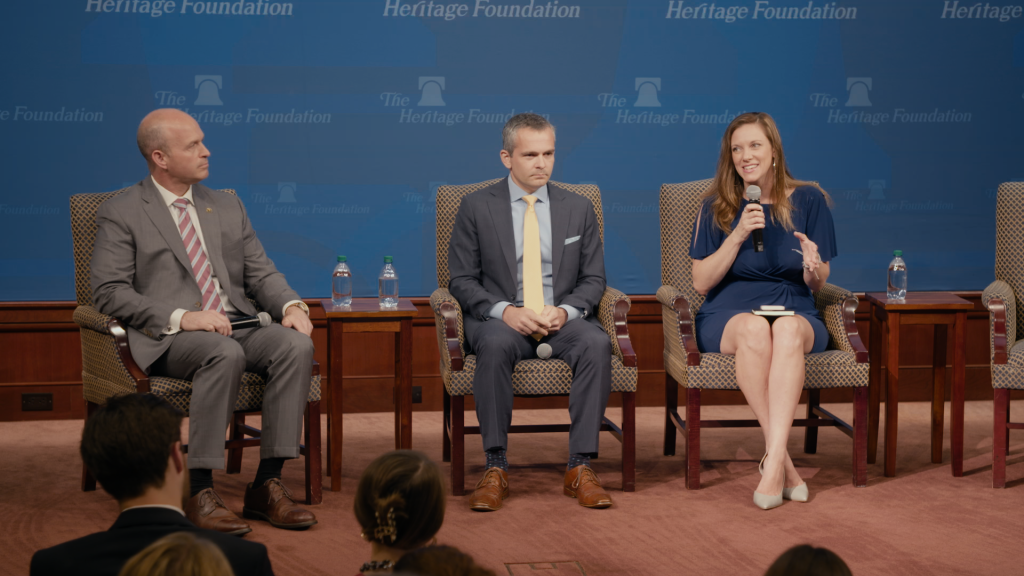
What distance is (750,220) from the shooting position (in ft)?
11.8

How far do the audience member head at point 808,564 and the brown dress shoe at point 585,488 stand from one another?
7.27 ft

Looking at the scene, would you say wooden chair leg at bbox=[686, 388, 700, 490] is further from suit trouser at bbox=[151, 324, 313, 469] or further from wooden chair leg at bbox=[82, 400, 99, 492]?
wooden chair leg at bbox=[82, 400, 99, 492]

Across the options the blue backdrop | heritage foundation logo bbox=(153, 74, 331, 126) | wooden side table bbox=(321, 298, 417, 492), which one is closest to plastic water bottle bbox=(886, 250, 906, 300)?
the blue backdrop

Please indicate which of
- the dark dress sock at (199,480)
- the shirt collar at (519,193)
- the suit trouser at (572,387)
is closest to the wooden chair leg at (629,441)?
the suit trouser at (572,387)

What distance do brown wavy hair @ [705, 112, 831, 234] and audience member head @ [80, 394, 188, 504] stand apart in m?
2.65

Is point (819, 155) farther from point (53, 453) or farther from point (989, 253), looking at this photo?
point (53, 453)

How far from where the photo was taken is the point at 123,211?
3396 mm

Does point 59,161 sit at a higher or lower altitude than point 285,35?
lower

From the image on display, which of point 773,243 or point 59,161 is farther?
point 59,161

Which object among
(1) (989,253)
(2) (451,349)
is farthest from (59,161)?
(1) (989,253)

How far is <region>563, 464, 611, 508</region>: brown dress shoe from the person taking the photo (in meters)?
3.32

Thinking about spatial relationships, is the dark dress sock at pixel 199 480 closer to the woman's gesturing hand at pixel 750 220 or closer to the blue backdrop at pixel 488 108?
the blue backdrop at pixel 488 108

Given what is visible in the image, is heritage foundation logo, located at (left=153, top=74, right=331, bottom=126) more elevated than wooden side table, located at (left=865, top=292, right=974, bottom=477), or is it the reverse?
heritage foundation logo, located at (left=153, top=74, right=331, bottom=126)

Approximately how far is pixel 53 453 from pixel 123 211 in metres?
1.29
